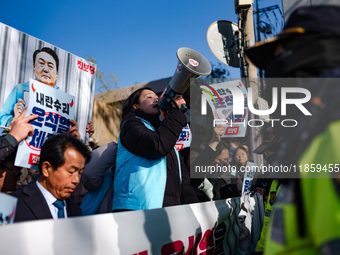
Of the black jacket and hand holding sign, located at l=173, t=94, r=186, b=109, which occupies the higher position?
hand holding sign, located at l=173, t=94, r=186, b=109

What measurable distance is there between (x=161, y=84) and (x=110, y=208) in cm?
904

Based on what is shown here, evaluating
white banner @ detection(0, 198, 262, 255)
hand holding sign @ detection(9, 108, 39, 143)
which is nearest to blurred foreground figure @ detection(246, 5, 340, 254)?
white banner @ detection(0, 198, 262, 255)

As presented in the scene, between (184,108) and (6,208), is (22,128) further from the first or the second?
(184,108)

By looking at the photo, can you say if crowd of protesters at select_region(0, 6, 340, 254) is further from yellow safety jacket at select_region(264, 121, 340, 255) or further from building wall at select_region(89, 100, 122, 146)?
building wall at select_region(89, 100, 122, 146)

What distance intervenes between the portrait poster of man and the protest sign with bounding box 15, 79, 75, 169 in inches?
6.5

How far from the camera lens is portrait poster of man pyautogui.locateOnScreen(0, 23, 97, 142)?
7.64 ft

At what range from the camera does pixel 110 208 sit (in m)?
2.13

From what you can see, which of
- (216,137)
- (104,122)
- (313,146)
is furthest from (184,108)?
(104,122)

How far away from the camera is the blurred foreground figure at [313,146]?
662mm

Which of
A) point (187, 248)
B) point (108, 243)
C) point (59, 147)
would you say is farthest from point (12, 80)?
point (187, 248)

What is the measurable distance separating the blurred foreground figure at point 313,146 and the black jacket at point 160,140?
1288mm

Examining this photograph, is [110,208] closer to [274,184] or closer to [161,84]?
[274,184]

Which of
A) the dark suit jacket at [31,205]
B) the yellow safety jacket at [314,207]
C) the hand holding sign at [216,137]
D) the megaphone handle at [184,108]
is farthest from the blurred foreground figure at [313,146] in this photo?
the hand holding sign at [216,137]

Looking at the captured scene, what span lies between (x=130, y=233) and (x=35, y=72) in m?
1.71
